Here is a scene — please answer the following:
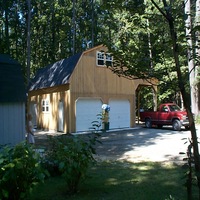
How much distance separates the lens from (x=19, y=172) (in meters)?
3.86

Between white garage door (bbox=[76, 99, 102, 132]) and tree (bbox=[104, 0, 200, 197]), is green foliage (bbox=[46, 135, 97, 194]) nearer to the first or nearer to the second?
tree (bbox=[104, 0, 200, 197])

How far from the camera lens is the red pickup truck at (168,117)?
59.6 ft

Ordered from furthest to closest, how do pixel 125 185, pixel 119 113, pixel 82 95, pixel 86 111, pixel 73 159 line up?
1. pixel 119 113
2. pixel 86 111
3. pixel 82 95
4. pixel 125 185
5. pixel 73 159

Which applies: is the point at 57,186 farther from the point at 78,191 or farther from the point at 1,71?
the point at 1,71

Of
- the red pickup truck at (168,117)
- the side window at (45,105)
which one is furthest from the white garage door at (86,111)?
the red pickup truck at (168,117)

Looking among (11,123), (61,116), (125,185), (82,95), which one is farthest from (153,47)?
(61,116)

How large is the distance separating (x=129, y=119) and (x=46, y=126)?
21.3 feet

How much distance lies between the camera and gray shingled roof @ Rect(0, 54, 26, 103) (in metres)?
8.70

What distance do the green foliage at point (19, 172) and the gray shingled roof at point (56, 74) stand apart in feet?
46.1

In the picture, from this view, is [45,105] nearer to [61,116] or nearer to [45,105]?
[45,105]

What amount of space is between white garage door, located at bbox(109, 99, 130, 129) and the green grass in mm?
12215

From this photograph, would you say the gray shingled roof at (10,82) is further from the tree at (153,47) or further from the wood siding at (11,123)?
the tree at (153,47)

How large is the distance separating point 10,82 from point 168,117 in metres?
13.0

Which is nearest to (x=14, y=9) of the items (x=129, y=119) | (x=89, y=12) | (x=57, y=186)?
(x=89, y=12)
